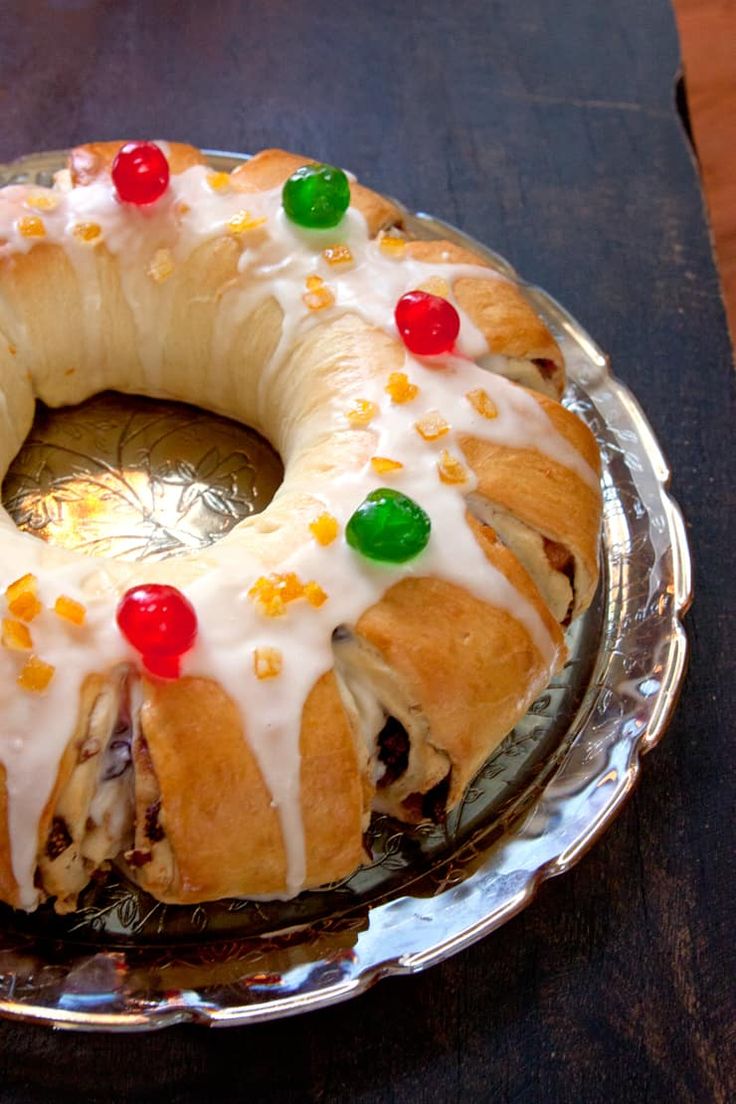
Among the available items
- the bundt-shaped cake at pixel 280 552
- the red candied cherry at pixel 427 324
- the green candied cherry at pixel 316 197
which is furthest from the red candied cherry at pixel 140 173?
the red candied cherry at pixel 427 324

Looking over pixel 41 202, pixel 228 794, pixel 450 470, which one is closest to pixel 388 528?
pixel 450 470

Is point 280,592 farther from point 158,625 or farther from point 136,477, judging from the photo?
point 136,477

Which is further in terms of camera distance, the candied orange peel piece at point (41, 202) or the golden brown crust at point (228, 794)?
the candied orange peel piece at point (41, 202)

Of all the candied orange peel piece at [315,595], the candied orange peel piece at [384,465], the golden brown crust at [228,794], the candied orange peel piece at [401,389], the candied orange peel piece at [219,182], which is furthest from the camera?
the candied orange peel piece at [219,182]

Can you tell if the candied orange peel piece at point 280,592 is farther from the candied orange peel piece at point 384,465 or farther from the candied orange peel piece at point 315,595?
the candied orange peel piece at point 384,465

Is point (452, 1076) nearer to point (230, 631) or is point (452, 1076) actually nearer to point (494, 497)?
point (230, 631)
